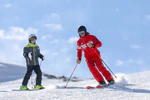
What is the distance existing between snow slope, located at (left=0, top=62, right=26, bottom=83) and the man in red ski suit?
7.98m

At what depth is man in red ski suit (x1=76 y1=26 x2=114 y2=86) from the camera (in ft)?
29.4

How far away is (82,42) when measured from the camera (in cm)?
918

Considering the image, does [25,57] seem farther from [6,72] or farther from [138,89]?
[6,72]

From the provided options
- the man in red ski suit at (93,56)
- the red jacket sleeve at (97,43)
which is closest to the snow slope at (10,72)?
the man in red ski suit at (93,56)

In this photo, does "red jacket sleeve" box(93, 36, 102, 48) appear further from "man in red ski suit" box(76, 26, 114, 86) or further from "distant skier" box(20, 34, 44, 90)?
"distant skier" box(20, 34, 44, 90)

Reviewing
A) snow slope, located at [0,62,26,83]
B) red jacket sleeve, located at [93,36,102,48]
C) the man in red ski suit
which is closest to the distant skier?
the man in red ski suit

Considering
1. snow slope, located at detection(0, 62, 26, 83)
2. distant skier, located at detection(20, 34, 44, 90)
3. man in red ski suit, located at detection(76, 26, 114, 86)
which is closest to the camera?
man in red ski suit, located at detection(76, 26, 114, 86)

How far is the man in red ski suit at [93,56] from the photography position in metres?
8.97

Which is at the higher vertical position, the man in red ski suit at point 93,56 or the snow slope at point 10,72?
the snow slope at point 10,72

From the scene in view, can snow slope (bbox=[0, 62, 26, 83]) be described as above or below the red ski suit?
above

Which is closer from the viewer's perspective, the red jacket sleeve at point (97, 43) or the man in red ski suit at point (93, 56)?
the red jacket sleeve at point (97, 43)

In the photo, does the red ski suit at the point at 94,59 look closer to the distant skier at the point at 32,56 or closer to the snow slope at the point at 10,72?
the distant skier at the point at 32,56

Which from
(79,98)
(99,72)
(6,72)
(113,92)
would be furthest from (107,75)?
(6,72)

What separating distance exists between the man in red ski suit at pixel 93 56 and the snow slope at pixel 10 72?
7976 mm
